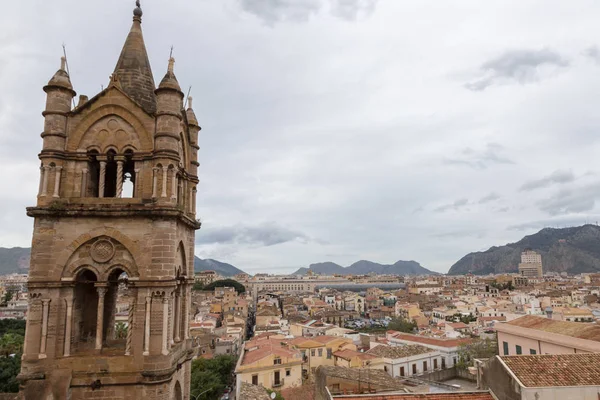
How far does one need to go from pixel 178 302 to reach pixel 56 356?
3.44 m

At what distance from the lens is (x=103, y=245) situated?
38.8 ft

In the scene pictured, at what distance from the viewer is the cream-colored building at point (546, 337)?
26547mm

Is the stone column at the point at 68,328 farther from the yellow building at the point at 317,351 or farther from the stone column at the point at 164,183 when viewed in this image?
the yellow building at the point at 317,351

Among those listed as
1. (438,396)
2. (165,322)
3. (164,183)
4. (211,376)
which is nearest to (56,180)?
(164,183)

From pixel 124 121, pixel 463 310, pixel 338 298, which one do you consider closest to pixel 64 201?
pixel 124 121

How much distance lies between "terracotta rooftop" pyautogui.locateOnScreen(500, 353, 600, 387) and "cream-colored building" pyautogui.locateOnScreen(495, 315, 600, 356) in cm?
1074

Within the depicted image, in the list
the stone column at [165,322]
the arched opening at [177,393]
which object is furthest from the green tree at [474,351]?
the stone column at [165,322]

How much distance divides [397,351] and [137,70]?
44.4 meters

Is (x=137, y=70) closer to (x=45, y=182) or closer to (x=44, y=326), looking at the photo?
(x=45, y=182)

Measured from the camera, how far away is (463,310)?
335ft

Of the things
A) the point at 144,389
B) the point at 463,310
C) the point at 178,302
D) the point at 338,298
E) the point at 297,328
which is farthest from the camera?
the point at 338,298

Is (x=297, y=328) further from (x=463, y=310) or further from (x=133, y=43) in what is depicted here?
(x=133, y=43)

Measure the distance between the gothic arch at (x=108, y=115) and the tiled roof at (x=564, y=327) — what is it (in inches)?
Answer: 1072

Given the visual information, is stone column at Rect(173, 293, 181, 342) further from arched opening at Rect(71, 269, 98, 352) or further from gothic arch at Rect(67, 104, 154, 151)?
gothic arch at Rect(67, 104, 154, 151)
